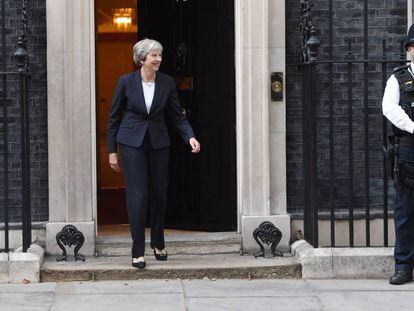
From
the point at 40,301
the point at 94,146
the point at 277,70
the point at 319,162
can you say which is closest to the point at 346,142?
the point at 319,162

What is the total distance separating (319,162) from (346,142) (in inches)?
11.3

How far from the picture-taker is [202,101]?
8.59m

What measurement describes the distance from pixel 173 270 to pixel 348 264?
1352 mm

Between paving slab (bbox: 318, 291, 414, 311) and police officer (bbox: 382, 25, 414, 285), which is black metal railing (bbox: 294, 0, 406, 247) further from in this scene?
paving slab (bbox: 318, 291, 414, 311)

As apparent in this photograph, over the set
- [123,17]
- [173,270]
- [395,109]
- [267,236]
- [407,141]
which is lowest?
[173,270]

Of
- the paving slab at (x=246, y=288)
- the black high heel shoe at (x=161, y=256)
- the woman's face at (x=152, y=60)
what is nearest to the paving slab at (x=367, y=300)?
the paving slab at (x=246, y=288)

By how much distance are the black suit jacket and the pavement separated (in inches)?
43.2

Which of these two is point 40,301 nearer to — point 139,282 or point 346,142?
point 139,282

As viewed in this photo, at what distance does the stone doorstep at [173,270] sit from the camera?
721 cm

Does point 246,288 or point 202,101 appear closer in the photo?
point 246,288

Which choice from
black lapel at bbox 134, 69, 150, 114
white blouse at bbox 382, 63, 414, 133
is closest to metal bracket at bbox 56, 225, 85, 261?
black lapel at bbox 134, 69, 150, 114

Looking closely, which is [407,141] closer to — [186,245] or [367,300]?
[367,300]

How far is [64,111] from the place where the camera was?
305 inches

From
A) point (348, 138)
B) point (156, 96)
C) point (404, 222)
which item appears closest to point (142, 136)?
point (156, 96)
